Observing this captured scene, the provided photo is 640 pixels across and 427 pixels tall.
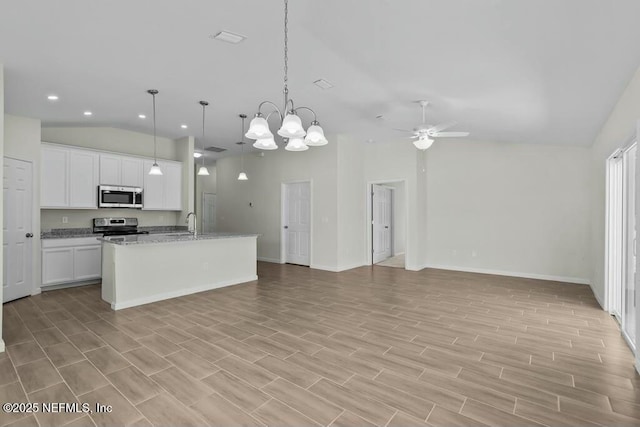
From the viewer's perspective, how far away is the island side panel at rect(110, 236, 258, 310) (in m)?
4.28

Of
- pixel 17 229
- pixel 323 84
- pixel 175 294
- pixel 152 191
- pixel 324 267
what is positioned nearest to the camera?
pixel 323 84

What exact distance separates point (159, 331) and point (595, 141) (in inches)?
261

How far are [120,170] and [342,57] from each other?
500 cm

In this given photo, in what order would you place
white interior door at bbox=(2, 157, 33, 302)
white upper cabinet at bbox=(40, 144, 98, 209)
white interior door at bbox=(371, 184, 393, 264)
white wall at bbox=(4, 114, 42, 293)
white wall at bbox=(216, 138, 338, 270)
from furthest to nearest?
white interior door at bbox=(371, 184, 393, 264), white wall at bbox=(216, 138, 338, 270), white upper cabinet at bbox=(40, 144, 98, 209), white wall at bbox=(4, 114, 42, 293), white interior door at bbox=(2, 157, 33, 302)

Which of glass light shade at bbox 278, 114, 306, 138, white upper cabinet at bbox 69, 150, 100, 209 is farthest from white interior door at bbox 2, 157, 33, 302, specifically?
glass light shade at bbox 278, 114, 306, 138

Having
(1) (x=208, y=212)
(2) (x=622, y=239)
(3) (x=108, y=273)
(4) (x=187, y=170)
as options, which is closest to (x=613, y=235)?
(2) (x=622, y=239)

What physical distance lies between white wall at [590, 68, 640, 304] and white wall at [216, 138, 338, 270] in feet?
14.1

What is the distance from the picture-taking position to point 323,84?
3.91 m

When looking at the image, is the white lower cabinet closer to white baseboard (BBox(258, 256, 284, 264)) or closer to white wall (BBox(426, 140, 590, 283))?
white baseboard (BBox(258, 256, 284, 264))

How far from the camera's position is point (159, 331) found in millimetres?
3406

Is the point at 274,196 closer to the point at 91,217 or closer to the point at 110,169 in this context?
the point at 110,169

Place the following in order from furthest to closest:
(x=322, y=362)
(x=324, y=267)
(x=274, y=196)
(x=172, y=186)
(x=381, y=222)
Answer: (x=381, y=222), (x=274, y=196), (x=324, y=267), (x=172, y=186), (x=322, y=362)

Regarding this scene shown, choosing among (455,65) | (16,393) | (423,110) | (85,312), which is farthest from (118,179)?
(455,65)

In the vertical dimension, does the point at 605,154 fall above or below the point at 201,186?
below
